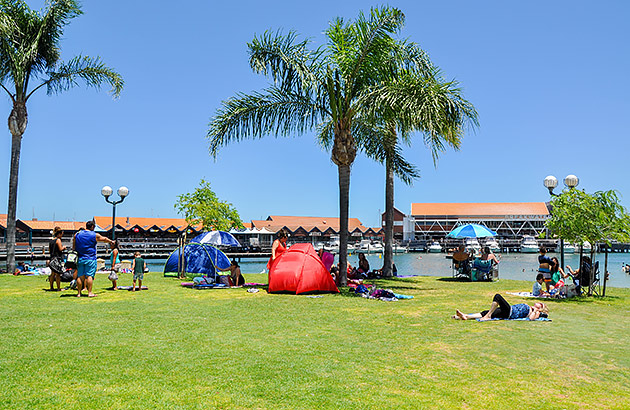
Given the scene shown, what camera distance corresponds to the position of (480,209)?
9512 centimetres

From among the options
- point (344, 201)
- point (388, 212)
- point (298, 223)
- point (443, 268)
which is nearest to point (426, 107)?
point (344, 201)

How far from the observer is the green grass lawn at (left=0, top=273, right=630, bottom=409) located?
4.32 m

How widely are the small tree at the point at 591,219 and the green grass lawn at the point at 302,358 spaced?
251 centimetres

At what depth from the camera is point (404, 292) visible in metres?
13.1

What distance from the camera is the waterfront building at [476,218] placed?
9162 cm

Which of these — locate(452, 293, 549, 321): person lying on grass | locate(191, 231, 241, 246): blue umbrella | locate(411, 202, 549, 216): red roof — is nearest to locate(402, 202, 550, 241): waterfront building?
locate(411, 202, 549, 216): red roof

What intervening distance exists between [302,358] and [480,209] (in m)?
95.1

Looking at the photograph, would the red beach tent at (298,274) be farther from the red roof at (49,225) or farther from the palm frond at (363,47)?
the red roof at (49,225)

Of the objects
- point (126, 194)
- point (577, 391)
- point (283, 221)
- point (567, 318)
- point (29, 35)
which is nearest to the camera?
point (577, 391)

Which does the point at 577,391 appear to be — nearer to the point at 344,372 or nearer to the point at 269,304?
the point at 344,372

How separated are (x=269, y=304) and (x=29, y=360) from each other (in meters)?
5.44

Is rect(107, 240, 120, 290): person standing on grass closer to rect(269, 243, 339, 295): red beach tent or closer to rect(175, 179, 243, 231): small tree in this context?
rect(269, 243, 339, 295): red beach tent

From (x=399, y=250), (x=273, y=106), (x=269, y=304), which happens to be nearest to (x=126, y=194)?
(x=273, y=106)

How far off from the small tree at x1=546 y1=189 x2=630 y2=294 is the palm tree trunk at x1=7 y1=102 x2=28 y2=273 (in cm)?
1754
